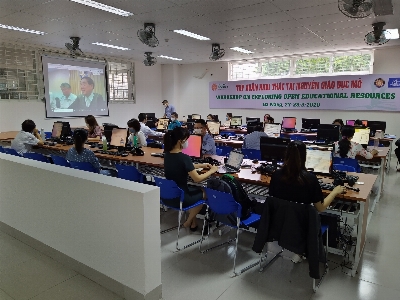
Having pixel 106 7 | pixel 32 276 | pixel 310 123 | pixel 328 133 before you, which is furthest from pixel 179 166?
pixel 310 123

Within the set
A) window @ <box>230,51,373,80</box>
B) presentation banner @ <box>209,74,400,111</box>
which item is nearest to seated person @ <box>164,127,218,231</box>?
presentation banner @ <box>209,74,400,111</box>

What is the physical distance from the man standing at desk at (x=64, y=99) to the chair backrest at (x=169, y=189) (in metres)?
6.98

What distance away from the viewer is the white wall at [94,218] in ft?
6.88

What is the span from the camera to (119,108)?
10672mm

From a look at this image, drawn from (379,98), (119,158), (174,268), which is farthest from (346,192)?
(379,98)

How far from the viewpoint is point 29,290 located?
2342mm

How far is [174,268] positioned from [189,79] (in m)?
10.3

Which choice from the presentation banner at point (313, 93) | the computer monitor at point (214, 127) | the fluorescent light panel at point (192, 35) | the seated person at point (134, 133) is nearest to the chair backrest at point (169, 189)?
the seated person at point (134, 133)

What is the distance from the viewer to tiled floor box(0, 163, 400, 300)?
2.31 metres

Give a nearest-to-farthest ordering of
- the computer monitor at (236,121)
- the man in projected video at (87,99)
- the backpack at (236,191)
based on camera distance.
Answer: the backpack at (236,191) → the computer monitor at (236,121) → the man in projected video at (87,99)

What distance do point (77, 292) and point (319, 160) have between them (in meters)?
2.58

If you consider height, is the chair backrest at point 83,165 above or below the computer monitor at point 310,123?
below

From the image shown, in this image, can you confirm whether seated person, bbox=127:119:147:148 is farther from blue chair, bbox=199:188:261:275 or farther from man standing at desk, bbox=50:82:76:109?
man standing at desk, bbox=50:82:76:109

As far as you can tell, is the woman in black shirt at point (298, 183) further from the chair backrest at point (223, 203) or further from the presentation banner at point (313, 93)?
the presentation banner at point (313, 93)
